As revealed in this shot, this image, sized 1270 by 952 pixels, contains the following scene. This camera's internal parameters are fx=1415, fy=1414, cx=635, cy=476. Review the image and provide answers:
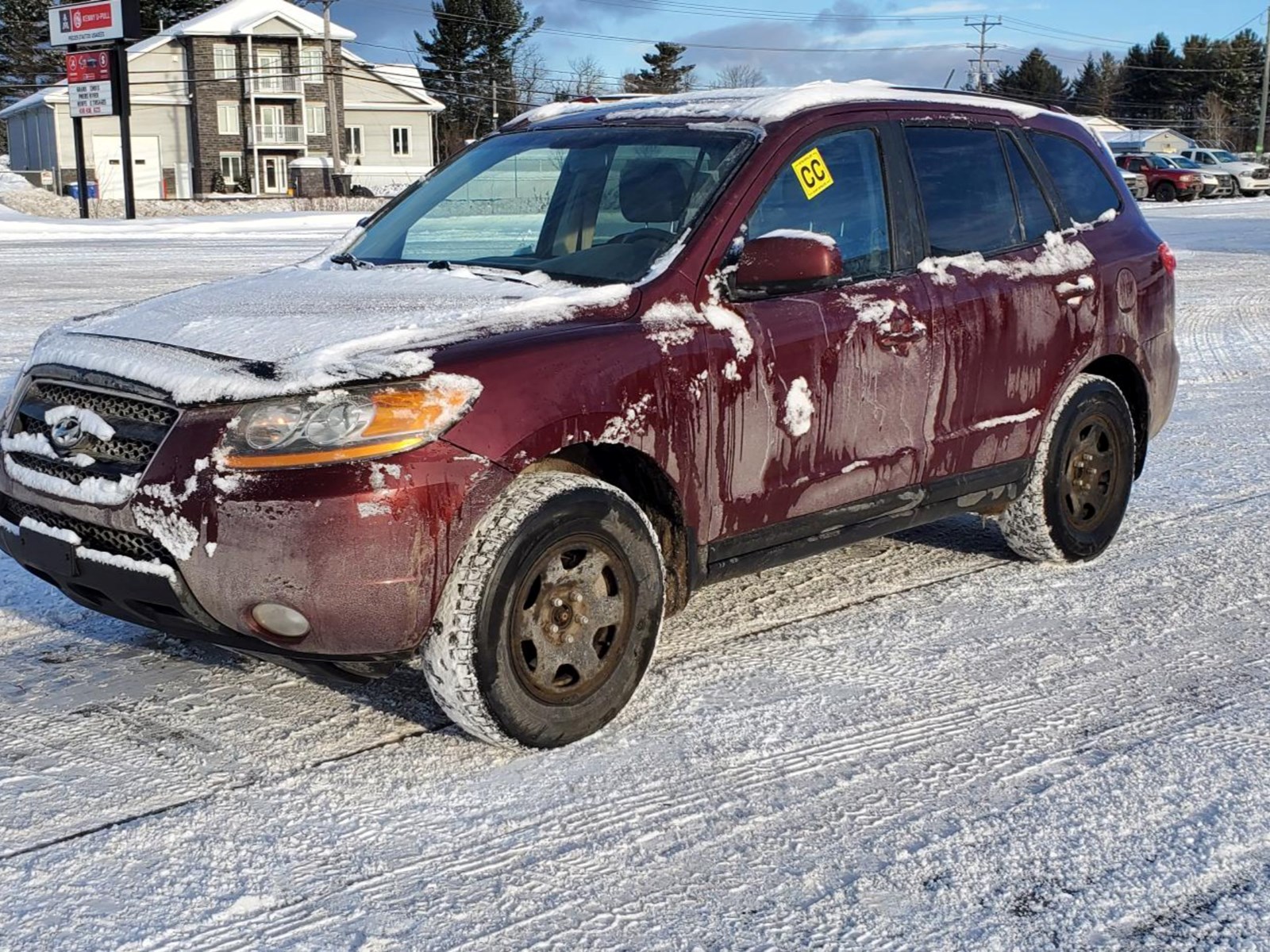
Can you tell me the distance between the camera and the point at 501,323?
3875mm

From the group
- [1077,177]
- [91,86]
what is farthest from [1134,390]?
[91,86]

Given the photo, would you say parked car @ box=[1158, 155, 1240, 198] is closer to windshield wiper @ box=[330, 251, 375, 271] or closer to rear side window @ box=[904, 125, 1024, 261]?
rear side window @ box=[904, 125, 1024, 261]

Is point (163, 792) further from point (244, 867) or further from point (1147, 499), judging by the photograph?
point (1147, 499)

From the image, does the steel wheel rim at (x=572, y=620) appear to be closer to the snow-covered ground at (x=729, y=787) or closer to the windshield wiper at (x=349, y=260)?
the snow-covered ground at (x=729, y=787)

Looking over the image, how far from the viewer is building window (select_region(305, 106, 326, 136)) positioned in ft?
225

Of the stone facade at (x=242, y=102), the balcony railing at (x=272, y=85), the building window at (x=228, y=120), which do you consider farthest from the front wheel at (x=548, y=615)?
the building window at (x=228, y=120)

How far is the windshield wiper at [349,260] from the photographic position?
4949 millimetres

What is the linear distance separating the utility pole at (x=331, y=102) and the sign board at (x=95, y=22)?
12854 mm

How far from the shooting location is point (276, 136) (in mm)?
68250

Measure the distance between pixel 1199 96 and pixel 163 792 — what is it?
394 ft

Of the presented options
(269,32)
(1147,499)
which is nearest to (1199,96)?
(269,32)

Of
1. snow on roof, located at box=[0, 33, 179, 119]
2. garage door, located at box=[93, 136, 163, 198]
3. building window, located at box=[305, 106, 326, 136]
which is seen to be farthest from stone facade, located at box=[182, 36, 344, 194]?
garage door, located at box=[93, 136, 163, 198]

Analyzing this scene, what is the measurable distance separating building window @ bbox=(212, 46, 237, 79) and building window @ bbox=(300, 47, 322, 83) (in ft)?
10.2

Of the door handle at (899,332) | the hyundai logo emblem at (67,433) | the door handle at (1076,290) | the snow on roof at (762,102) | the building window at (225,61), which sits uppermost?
the building window at (225,61)
